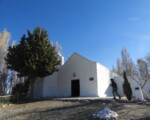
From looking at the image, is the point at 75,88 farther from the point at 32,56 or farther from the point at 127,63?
the point at 127,63

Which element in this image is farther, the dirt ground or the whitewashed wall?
the whitewashed wall

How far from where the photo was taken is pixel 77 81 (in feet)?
43.5

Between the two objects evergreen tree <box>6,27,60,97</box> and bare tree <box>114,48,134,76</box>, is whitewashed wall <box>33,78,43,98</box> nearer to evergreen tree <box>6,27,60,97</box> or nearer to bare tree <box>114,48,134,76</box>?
evergreen tree <box>6,27,60,97</box>

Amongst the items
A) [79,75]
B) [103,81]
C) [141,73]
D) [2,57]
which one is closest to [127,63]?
[141,73]

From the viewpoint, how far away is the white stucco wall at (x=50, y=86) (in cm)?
1297

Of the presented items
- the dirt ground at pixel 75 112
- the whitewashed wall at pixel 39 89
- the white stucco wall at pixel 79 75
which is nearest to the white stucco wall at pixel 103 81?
the white stucco wall at pixel 79 75

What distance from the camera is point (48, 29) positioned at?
1230cm

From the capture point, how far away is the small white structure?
12.2 m

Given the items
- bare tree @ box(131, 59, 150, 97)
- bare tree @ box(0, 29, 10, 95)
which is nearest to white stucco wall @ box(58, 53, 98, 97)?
bare tree @ box(131, 59, 150, 97)

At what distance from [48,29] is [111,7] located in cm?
648

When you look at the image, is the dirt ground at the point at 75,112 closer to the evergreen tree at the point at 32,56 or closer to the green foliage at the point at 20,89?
the evergreen tree at the point at 32,56

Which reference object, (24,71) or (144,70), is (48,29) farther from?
(144,70)

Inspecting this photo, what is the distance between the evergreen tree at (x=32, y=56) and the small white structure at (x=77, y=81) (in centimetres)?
314

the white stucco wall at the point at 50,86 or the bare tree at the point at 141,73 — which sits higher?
the bare tree at the point at 141,73
